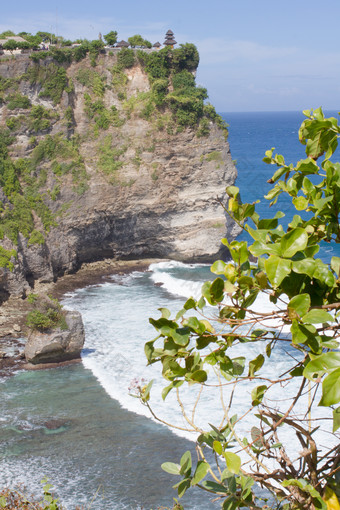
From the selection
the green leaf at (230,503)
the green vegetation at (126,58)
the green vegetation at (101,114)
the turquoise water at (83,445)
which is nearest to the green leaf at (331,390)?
the green leaf at (230,503)

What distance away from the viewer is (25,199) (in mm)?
31828

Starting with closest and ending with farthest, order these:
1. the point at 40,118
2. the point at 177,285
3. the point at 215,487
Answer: the point at 215,487 → the point at 177,285 → the point at 40,118

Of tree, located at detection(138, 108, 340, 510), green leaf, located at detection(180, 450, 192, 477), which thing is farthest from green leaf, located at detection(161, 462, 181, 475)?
green leaf, located at detection(180, 450, 192, 477)

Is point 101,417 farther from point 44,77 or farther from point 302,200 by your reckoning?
point 44,77

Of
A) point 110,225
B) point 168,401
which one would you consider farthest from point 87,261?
point 168,401

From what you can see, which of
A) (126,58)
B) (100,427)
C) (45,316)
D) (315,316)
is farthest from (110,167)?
(315,316)

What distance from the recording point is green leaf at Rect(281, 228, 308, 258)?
7.19 feet

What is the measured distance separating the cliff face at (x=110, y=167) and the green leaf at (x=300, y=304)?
30095 mm

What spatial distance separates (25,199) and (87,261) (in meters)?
5.77

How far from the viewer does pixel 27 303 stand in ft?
89.7

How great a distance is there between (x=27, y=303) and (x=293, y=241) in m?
26.6

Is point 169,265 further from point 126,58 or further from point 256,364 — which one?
point 256,364

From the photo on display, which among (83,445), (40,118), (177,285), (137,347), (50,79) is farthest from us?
(50,79)

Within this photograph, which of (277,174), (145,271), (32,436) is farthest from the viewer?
(145,271)
